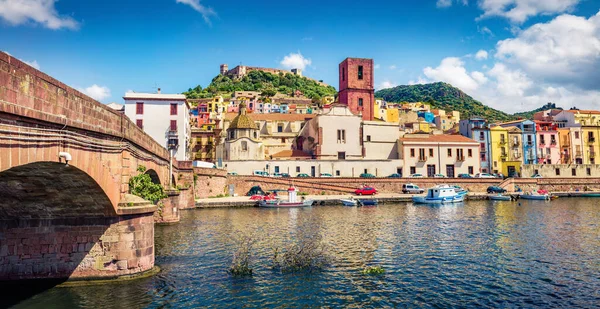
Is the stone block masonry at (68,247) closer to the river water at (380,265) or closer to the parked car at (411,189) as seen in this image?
the river water at (380,265)

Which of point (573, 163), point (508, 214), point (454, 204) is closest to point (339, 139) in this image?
point (454, 204)

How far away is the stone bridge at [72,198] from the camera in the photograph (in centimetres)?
1077

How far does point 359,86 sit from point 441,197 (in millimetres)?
32577

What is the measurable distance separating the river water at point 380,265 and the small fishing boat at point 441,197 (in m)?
19.5

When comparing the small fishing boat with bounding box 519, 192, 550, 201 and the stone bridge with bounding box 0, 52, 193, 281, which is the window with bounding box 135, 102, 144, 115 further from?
the small fishing boat with bounding box 519, 192, 550, 201

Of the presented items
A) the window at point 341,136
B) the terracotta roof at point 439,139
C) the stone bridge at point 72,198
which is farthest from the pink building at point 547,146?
the stone bridge at point 72,198

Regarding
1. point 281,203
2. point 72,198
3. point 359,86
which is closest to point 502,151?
point 359,86

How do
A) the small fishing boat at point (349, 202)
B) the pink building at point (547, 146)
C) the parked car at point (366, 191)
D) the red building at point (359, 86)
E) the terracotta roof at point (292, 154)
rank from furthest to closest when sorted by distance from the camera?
the pink building at point (547, 146) → the red building at point (359, 86) → the terracotta roof at point (292, 154) → the parked car at point (366, 191) → the small fishing boat at point (349, 202)

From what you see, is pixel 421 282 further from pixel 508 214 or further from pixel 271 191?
pixel 271 191

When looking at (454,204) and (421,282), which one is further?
(454,204)

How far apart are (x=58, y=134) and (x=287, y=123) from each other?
75.5 metres

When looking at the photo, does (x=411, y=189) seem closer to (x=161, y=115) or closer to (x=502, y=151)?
(x=502, y=151)

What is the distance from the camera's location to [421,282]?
56.4ft

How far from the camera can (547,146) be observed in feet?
A: 264
